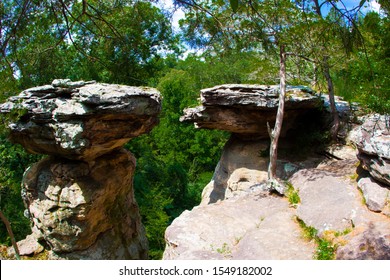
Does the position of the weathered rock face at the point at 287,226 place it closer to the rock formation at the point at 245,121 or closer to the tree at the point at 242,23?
the tree at the point at 242,23

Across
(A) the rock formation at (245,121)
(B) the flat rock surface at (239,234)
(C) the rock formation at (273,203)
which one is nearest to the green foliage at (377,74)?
(C) the rock formation at (273,203)

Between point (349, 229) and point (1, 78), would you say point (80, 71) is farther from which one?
point (349, 229)

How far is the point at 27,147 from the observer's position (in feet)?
28.2

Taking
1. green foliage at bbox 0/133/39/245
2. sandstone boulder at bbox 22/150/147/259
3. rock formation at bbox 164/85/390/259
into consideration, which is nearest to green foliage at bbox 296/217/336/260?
rock formation at bbox 164/85/390/259

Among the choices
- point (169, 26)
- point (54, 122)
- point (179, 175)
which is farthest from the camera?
point (179, 175)

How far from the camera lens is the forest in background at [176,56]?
4.15 meters

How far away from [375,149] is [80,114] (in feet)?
18.0

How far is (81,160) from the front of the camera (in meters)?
8.56

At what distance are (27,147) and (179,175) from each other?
1014 centimetres

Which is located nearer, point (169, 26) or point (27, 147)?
point (169, 26)

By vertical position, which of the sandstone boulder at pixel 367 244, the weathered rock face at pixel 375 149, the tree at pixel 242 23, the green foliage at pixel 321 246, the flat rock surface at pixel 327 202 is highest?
the tree at pixel 242 23

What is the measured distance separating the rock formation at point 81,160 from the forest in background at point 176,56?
0.62 metres

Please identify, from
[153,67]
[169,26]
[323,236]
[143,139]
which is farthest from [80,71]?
[323,236]

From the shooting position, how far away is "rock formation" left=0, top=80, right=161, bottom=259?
7.52 meters
